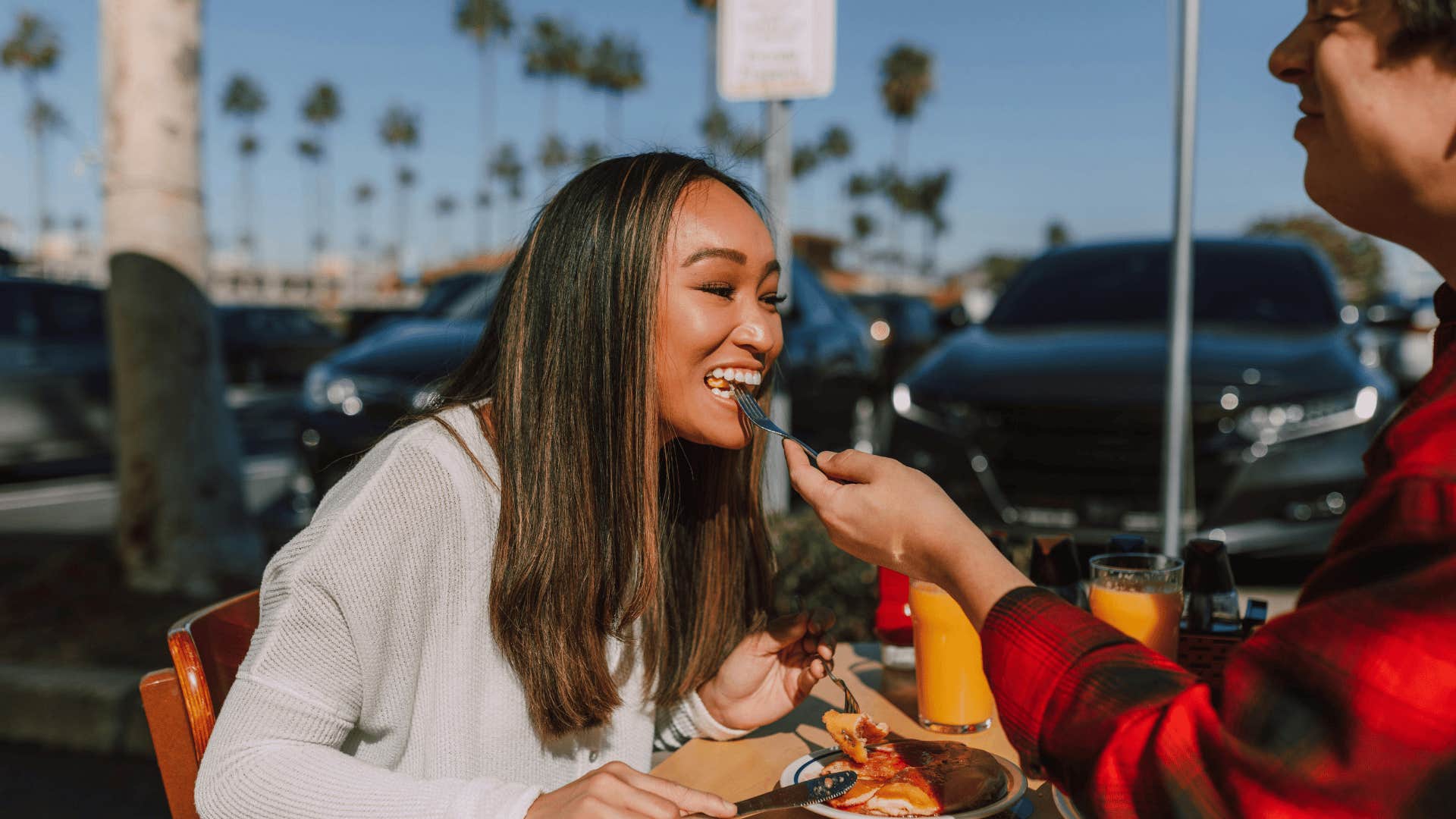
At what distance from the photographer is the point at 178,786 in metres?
1.49

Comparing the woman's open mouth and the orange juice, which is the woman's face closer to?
the woman's open mouth

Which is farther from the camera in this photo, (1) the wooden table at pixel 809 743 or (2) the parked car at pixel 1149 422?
(2) the parked car at pixel 1149 422

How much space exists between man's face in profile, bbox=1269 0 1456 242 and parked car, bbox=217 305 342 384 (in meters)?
18.8

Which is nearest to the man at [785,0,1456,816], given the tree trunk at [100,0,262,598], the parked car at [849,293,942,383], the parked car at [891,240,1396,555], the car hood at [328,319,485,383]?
the parked car at [891,240,1396,555]

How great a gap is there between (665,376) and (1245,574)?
3.75 meters

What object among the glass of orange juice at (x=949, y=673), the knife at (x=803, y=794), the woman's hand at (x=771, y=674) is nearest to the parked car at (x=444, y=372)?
the woman's hand at (x=771, y=674)

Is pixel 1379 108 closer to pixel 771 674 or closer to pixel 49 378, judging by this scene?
pixel 771 674

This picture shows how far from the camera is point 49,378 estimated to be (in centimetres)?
855

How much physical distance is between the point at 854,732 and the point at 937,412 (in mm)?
3406

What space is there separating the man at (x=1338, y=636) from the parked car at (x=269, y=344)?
18.7 meters

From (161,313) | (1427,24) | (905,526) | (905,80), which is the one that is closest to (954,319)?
(161,313)

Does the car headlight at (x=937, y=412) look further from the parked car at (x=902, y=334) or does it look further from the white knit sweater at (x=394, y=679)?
the parked car at (x=902, y=334)

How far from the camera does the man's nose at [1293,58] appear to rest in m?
1.03

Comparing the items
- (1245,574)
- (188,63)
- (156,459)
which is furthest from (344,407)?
(1245,574)
